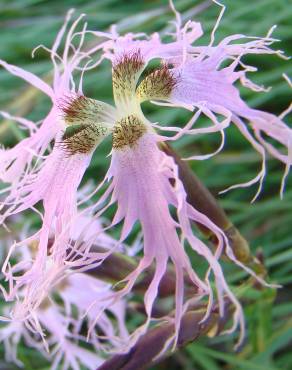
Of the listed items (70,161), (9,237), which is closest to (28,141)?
(70,161)

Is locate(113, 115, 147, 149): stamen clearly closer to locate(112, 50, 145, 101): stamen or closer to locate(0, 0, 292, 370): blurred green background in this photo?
locate(112, 50, 145, 101): stamen

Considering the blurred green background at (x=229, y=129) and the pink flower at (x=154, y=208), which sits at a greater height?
the pink flower at (x=154, y=208)

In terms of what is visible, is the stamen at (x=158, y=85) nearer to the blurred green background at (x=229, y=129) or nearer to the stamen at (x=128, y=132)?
the stamen at (x=128, y=132)

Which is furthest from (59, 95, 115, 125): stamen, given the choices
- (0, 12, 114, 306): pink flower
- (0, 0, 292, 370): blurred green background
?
(0, 0, 292, 370): blurred green background

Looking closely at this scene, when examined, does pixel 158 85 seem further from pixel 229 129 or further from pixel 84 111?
pixel 229 129

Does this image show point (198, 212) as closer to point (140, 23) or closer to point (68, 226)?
point (68, 226)

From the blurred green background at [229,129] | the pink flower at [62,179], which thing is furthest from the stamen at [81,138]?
the blurred green background at [229,129]
